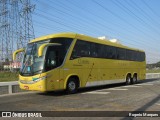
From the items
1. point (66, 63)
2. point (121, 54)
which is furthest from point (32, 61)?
point (121, 54)

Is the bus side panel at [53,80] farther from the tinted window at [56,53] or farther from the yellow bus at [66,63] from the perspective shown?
the tinted window at [56,53]

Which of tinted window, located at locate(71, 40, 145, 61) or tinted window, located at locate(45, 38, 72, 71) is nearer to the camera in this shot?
tinted window, located at locate(45, 38, 72, 71)

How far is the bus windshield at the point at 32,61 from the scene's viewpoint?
43.9ft

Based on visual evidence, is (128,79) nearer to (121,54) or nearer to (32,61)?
(121,54)

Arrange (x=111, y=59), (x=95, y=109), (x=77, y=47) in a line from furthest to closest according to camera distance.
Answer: (x=111, y=59) < (x=77, y=47) < (x=95, y=109)

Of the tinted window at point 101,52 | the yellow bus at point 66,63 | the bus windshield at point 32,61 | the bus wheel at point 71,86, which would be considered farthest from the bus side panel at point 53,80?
the tinted window at point 101,52

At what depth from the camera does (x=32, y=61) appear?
13.8 meters

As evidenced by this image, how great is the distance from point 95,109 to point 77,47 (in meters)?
Answer: 6.43

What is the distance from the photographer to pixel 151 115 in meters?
8.57

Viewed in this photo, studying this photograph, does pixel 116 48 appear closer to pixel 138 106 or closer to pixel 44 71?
pixel 44 71

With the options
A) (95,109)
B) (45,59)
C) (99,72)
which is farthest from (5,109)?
(99,72)

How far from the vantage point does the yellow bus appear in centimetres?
1337

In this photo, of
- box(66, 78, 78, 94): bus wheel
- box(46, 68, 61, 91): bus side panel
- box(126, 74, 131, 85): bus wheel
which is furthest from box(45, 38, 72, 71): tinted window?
box(126, 74, 131, 85): bus wheel

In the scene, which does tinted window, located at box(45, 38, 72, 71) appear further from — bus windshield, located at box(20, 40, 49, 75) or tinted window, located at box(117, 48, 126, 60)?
tinted window, located at box(117, 48, 126, 60)
